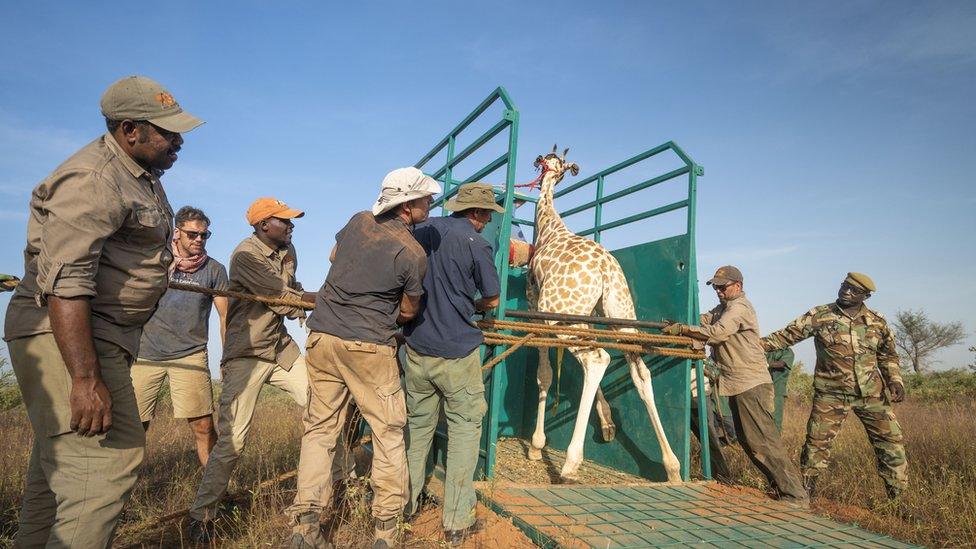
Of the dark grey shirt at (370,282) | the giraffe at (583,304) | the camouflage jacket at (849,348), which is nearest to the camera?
the dark grey shirt at (370,282)

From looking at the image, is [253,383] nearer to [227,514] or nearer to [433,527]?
[227,514]

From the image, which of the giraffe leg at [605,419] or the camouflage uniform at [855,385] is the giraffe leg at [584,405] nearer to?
the giraffe leg at [605,419]

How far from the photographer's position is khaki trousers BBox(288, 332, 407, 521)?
3.09 metres

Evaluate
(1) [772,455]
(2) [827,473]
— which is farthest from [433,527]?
(2) [827,473]

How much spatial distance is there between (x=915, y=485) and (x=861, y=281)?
6.52 ft

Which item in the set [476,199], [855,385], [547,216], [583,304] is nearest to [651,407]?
[583,304]

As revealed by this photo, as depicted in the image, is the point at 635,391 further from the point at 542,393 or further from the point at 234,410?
the point at 234,410

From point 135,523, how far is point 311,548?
5.28 feet

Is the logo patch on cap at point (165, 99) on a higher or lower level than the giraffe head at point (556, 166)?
lower

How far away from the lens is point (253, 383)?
401 cm

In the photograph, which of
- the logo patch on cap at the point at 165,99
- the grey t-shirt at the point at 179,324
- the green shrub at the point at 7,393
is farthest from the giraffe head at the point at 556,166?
the green shrub at the point at 7,393

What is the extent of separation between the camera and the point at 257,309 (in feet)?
13.2

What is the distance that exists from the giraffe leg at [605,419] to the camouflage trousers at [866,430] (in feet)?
5.88

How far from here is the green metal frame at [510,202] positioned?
4.43m
